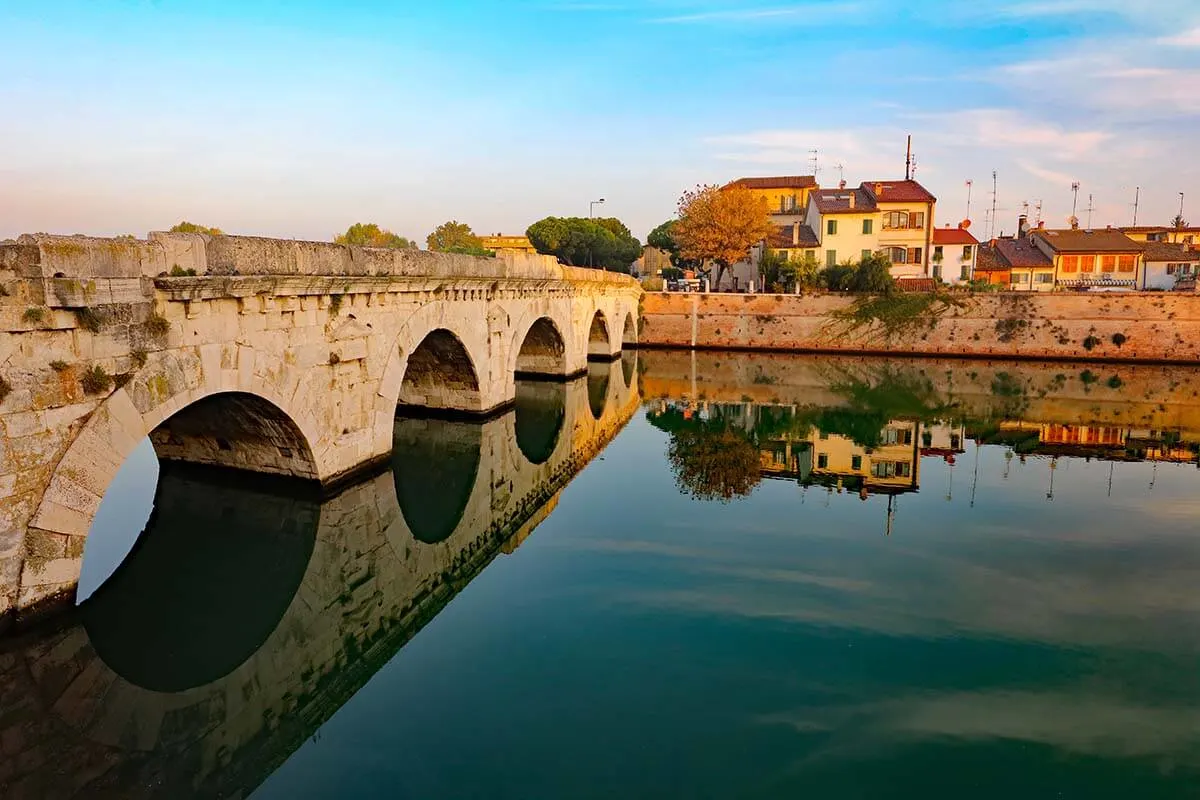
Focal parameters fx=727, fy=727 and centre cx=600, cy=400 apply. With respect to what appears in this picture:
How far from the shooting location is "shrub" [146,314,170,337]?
8922 mm

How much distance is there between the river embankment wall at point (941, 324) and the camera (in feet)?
116

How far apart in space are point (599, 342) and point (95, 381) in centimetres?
2918

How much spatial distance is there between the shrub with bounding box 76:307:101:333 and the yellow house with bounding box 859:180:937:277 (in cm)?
4675

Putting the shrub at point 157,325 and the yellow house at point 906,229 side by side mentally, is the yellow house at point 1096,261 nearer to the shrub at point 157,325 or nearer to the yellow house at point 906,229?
the yellow house at point 906,229

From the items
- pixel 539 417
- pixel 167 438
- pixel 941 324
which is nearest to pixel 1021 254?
pixel 941 324

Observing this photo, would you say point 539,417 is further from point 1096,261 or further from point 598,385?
point 1096,261

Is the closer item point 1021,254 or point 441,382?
point 441,382

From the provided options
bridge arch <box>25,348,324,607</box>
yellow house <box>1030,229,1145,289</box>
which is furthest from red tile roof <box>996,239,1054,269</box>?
bridge arch <box>25,348,324,607</box>

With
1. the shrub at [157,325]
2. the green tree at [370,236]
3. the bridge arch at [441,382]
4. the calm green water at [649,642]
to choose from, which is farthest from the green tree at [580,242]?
the shrub at [157,325]

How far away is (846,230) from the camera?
47.0 meters

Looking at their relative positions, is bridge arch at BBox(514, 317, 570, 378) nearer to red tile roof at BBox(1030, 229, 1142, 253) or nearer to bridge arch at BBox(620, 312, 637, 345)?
bridge arch at BBox(620, 312, 637, 345)

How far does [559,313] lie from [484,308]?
735cm

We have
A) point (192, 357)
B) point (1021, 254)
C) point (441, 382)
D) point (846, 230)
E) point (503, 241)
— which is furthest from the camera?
point (503, 241)

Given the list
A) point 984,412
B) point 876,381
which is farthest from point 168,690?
point 876,381
